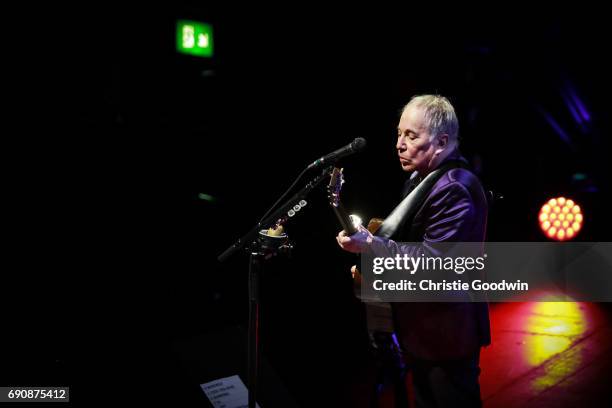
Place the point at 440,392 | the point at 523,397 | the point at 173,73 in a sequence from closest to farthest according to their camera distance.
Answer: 1. the point at 440,392
2. the point at 523,397
3. the point at 173,73

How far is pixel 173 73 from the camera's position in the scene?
6258 mm

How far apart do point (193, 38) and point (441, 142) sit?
4.43m

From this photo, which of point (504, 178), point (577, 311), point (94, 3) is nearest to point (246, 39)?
point (94, 3)

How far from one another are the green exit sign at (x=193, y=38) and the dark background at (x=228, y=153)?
3.7 inches

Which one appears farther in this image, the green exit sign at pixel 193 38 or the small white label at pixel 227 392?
the green exit sign at pixel 193 38

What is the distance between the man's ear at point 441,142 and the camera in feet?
7.47

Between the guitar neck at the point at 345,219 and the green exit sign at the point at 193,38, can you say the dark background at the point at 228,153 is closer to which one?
the green exit sign at the point at 193,38

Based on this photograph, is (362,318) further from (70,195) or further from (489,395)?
(70,195)

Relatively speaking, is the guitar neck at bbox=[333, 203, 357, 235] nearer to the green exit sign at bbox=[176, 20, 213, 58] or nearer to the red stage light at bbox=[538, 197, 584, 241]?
the red stage light at bbox=[538, 197, 584, 241]

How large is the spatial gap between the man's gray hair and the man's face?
0.02m

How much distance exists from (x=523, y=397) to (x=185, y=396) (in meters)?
2.03

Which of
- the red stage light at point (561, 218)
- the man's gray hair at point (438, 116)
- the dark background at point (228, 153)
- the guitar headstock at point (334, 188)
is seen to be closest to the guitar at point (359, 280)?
the guitar headstock at point (334, 188)

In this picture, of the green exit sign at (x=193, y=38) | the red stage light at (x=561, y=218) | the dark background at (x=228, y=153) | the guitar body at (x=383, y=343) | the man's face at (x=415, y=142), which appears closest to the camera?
the man's face at (x=415, y=142)

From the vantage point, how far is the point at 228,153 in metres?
6.60
